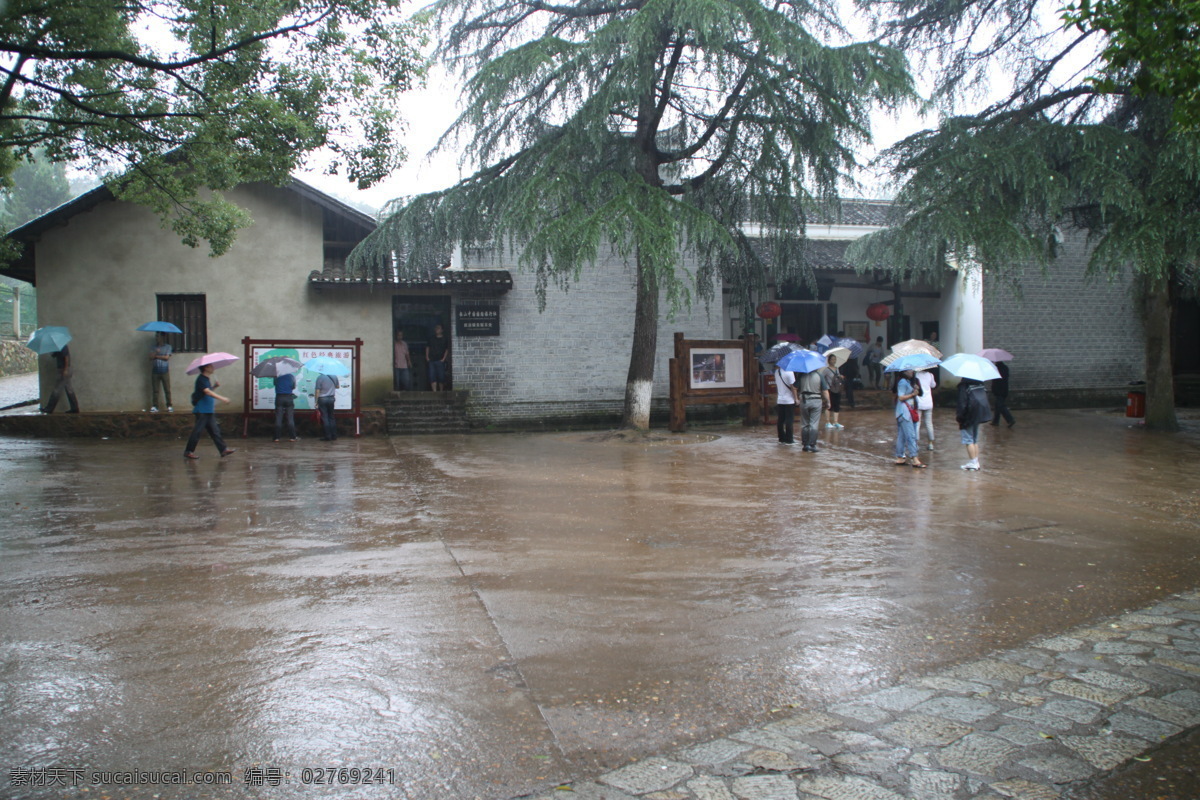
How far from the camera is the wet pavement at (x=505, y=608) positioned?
11.0 feet

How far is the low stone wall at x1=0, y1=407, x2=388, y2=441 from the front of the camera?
50.7ft

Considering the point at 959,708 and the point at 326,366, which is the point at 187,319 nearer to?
the point at 326,366

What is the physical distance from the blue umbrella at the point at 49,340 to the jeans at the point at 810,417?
43.5ft

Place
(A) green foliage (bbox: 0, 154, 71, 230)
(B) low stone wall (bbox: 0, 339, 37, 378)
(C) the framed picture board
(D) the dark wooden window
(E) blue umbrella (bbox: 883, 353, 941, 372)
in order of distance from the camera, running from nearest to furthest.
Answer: (E) blue umbrella (bbox: 883, 353, 941, 372)
(D) the dark wooden window
(C) the framed picture board
(B) low stone wall (bbox: 0, 339, 37, 378)
(A) green foliage (bbox: 0, 154, 71, 230)

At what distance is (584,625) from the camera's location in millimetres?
4812

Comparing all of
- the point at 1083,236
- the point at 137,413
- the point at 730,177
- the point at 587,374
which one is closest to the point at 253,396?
the point at 137,413

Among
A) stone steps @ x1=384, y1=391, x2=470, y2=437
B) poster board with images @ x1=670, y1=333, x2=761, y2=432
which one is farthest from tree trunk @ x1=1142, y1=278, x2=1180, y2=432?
stone steps @ x1=384, y1=391, x2=470, y2=437

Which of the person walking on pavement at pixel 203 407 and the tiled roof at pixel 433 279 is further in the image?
the tiled roof at pixel 433 279

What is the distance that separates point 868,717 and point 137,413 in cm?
1562

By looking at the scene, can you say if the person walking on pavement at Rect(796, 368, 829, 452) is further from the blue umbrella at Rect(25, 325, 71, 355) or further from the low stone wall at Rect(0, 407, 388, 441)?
the blue umbrella at Rect(25, 325, 71, 355)

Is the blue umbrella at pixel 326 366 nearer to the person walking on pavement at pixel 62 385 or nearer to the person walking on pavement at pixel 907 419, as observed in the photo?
the person walking on pavement at pixel 62 385

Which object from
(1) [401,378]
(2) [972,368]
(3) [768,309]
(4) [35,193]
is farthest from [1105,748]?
(4) [35,193]

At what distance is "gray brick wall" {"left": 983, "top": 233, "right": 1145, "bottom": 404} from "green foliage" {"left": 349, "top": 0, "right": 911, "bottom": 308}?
907 centimetres

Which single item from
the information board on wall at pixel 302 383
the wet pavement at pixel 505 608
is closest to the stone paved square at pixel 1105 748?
the wet pavement at pixel 505 608
